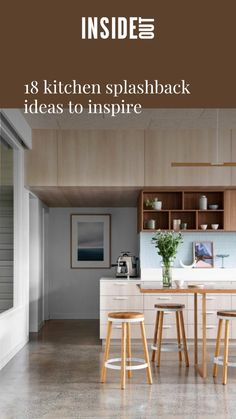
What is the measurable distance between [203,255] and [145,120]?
221 centimetres

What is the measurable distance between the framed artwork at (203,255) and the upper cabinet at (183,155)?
1027 millimetres

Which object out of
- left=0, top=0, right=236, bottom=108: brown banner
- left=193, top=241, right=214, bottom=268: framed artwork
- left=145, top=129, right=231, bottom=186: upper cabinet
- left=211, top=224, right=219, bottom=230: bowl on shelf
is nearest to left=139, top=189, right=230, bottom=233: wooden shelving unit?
left=211, top=224, right=219, bottom=230: bowl on shelf

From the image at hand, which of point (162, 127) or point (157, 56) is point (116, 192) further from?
point (157, 56)

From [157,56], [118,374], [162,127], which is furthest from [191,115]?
[157,56]

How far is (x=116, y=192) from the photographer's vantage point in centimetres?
925

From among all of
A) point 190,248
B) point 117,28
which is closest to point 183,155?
point 190,248

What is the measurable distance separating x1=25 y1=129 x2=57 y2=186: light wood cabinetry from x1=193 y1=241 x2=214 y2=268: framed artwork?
2184 mm

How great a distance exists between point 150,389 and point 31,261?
457cm

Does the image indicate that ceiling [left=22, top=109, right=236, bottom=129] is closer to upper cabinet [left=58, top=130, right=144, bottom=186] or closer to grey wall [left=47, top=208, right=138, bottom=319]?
Answer: upper cabinet [left=58, top=130, right=144, bottom=186]

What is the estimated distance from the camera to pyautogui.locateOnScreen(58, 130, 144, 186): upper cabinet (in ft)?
28.3

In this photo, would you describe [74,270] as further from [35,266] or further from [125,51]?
[125,51]

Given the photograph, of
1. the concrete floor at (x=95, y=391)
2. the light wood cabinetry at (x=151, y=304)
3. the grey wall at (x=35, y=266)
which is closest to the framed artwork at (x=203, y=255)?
the light wood cabinetry at (x=151, y=304)

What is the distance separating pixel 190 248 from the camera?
9305mm

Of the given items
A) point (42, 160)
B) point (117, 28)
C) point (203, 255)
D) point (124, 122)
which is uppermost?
point (124, 122)
